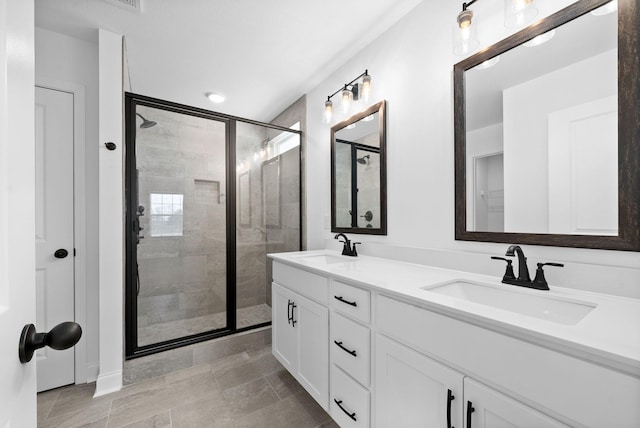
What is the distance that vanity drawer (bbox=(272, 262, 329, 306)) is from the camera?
149cm

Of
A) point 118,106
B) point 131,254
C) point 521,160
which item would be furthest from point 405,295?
point 118,106

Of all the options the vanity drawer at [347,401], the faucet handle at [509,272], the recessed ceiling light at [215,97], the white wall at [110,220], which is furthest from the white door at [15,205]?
the recessed ceiling light at [215,97]

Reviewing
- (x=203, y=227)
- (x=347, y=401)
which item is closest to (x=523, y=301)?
(x=347, y=401)

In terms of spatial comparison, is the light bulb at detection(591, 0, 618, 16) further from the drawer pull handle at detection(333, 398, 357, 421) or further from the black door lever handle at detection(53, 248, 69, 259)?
the black door lever handle at detection(53, 248, 69, 259)

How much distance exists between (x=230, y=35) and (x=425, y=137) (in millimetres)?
1520

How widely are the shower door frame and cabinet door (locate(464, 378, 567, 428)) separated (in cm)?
196

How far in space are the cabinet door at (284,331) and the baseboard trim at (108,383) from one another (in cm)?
102

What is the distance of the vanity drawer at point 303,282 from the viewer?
1.49 meters

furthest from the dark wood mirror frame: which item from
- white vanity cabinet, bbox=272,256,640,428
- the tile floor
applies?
the tile floor

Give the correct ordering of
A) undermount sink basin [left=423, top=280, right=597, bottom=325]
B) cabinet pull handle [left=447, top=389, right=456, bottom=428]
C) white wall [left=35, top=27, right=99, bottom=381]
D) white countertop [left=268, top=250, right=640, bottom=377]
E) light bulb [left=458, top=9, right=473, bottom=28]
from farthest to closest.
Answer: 1. white wall [left=35, top=27, right=99, bottom=381]
2. light bulb [left=458, top=9, right=473, bottom=28]
3. undermount sink basin [left=423, top=280, right=597, bottom=325]
4. cabinet pull handle [left=447, top=389, right=456, bottom=428]
5. white countertop [left=268, top=250, right=640, bottom=377]

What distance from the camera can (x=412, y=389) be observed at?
100 cm

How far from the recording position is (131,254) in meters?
1.97

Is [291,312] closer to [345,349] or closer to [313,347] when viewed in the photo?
[313,347]

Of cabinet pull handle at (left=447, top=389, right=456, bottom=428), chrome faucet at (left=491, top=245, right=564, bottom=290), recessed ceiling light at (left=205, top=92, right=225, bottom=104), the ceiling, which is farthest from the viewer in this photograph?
recessed ceiling light at (left=205, top=92, right=225, bottom=104)
